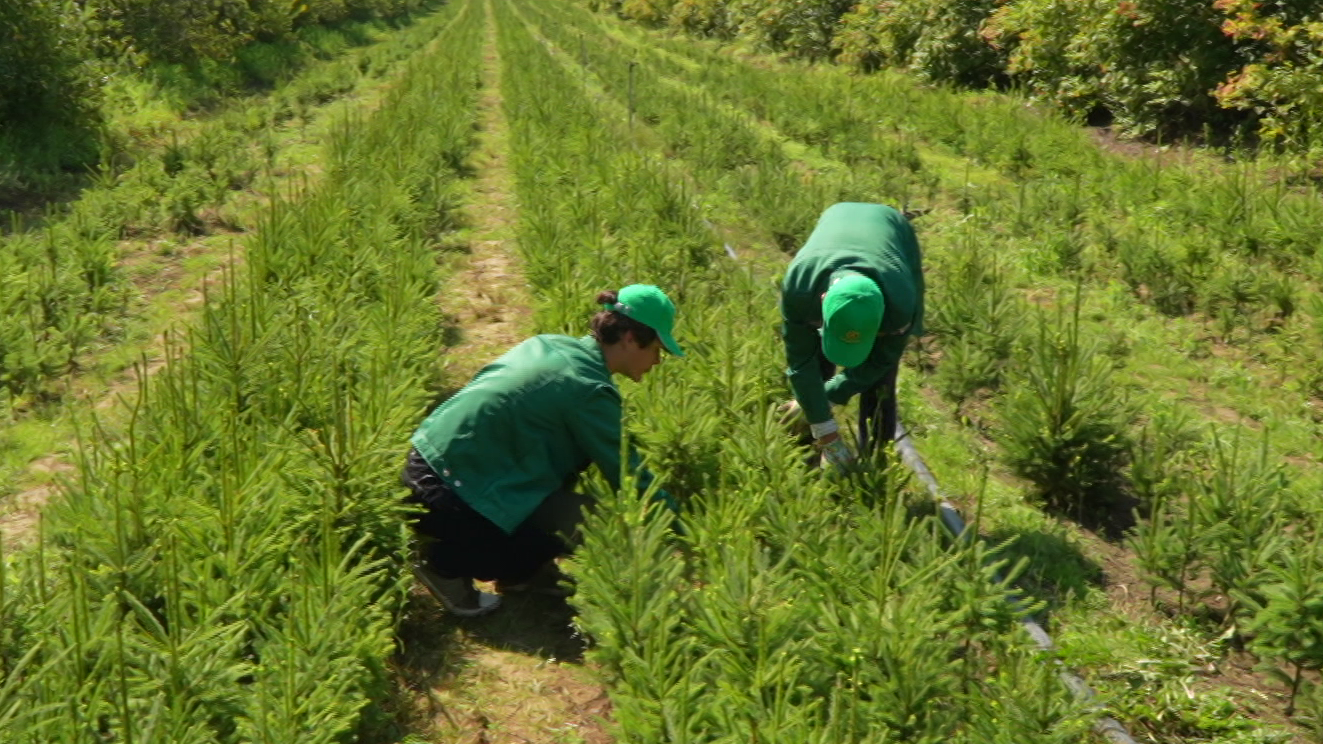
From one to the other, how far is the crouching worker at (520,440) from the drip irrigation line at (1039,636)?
1.04m

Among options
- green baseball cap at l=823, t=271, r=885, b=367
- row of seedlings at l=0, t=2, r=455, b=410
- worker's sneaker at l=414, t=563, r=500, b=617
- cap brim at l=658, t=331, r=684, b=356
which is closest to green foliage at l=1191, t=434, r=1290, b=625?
green baseball cap at l=823, t=271, r=885, b=367

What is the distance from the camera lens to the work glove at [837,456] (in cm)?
418

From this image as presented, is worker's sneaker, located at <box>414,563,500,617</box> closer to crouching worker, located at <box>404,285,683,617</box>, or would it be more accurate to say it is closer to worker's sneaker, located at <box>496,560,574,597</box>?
crouching worker, located at <box>404,285,683,617</box>

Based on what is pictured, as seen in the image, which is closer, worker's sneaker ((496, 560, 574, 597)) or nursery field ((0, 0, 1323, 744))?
nursery field ((0, 0, 1323, 744))

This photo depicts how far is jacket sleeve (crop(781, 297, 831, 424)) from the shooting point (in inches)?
167


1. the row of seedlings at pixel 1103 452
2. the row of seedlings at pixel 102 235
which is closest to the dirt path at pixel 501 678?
the row of seedlings at pixel 1103 452

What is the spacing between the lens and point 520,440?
12.7 feet

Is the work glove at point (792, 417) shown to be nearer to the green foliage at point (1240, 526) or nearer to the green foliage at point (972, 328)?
the green foliage at point (972, 328)

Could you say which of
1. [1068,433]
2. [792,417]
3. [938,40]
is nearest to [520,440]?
[792,417]

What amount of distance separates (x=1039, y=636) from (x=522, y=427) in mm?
1893

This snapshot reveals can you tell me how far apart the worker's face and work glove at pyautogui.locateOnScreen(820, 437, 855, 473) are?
0.79m

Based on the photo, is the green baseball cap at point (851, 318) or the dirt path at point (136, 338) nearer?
the green baseball cap at point (851, 318)

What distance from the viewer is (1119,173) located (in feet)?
31.8

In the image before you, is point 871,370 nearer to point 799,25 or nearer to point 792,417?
point 792,417
